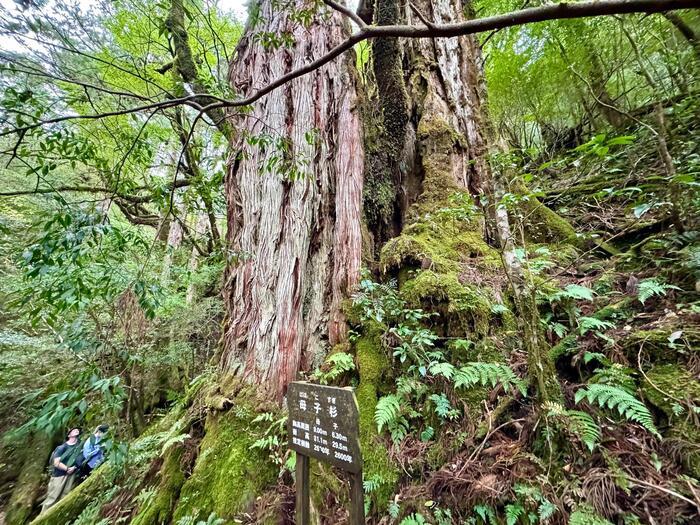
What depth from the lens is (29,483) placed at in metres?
6.49

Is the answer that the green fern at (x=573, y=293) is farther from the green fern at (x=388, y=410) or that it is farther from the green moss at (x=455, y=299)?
the green fern at (x=388, y=410)

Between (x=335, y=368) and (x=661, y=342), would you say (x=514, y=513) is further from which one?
(x=335, y=368)

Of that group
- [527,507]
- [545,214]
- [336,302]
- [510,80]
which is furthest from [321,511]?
[510,80]

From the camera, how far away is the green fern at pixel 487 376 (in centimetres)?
204

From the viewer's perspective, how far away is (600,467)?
5.21ft

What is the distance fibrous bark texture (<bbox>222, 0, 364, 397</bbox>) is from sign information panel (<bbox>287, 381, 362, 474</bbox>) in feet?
Result: 3.05

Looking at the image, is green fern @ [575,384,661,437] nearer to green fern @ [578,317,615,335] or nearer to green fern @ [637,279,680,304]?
green fern @ [578,317,615,335]

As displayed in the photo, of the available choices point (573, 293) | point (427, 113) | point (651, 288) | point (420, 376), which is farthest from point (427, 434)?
point (427, 113)

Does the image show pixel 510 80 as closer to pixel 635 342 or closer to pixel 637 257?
pixel 637 257

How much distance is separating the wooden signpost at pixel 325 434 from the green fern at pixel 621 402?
1343 mm

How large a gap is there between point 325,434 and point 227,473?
1.21 metres

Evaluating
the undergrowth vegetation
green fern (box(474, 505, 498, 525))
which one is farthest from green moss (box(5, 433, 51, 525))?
green fern (box(474, 505, 498, 525))

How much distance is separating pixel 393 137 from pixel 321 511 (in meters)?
4.09

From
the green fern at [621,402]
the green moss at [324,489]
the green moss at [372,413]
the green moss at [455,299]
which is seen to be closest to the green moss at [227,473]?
the green moss at [324,489]
